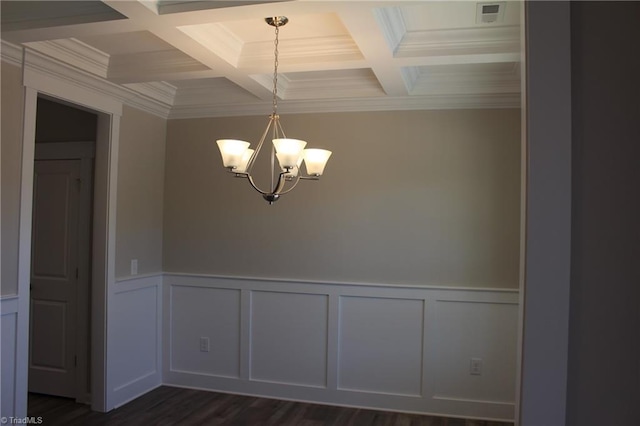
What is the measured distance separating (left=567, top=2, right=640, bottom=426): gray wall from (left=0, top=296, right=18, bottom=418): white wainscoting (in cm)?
301

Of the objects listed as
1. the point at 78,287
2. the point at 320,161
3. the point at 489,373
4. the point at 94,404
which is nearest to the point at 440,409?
the point at 489,373

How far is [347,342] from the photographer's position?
3.98 metres

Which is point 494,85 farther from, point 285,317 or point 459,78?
point 285,317

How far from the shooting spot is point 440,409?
380cm

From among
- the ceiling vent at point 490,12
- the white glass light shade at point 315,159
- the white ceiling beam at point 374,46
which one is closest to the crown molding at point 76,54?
the white glass light shade at point 315,159

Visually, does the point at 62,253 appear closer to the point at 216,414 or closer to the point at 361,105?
the point at 216,414

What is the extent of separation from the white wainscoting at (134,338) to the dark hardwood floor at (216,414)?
15cm

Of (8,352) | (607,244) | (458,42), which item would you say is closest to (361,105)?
(458,42)

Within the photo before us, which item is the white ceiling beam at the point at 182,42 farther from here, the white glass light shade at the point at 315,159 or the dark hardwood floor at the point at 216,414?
the dark hardwood floor at the point at 216,414

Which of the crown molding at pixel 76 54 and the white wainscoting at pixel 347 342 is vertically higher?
the crown molding at pixel 76 54

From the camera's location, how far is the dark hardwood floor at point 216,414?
3613 millimetres

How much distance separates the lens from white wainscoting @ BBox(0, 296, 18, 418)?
2.85 metres

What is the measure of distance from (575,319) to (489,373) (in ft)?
9.98

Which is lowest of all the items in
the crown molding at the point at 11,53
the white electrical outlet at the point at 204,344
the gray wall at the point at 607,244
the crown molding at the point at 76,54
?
the white electrical outlet at the point at 204,344
